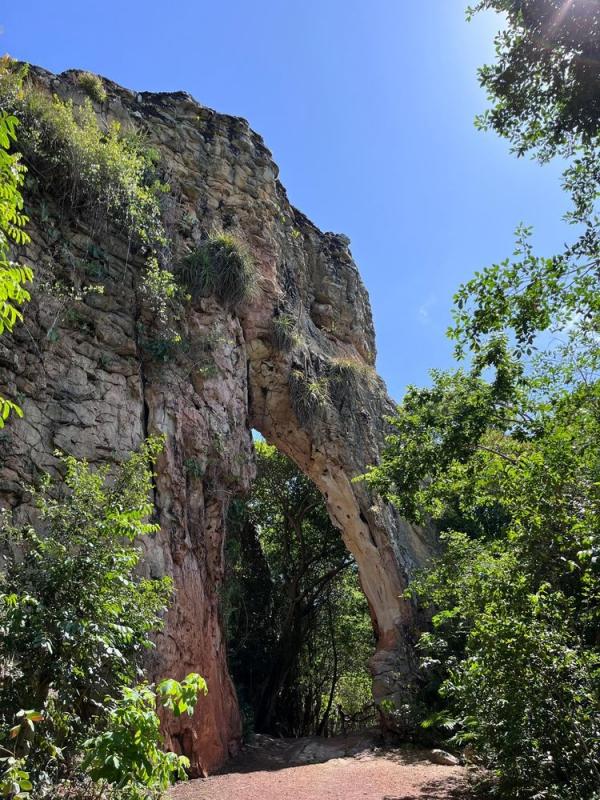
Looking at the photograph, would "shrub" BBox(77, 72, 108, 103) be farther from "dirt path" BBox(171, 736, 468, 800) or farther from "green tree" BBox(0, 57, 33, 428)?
"dirt path" BBox(171, 736, 468, 800)

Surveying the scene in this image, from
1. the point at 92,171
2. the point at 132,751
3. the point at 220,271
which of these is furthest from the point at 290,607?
the point at 132,751

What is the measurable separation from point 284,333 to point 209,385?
2907 mm

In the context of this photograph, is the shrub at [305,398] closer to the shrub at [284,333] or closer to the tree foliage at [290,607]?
the shrub at [284,333]

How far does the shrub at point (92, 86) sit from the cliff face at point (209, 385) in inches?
6.3

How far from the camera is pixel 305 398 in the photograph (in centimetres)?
1299

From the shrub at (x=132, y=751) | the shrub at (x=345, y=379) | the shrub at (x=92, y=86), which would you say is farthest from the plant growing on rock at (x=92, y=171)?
the shrub at (x=132, y=751)

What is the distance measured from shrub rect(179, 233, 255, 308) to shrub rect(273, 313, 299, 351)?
1242mm

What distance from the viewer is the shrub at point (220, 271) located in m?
11.0

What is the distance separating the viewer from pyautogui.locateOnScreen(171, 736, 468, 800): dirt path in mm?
6866

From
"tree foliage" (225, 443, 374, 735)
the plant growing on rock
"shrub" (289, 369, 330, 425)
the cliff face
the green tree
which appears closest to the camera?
the green tree

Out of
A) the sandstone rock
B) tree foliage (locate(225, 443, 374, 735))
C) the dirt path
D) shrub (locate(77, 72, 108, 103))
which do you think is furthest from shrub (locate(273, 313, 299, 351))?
the sandstone rock

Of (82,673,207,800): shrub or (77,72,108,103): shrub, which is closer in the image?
(82,673,207,800): shrub

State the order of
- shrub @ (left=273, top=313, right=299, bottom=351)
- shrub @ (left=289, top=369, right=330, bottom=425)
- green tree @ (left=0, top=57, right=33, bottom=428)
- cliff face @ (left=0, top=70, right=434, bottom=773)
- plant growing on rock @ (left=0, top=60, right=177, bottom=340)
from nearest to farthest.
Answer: green tree @ (left=0, top=57, right=33, bottom=428) → cliff face @ (left=0, top=70, right=434, bottom=773) → plant growing on rock @ (left=0, top=60, right=177, bottom=340) → shrub @ (left=273, top=313, right=299, bottom=351) → shrub @ (left=289, top=369, right=330, bottom=425)

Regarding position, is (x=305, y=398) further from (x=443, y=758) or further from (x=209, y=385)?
(x=443, y=758)
